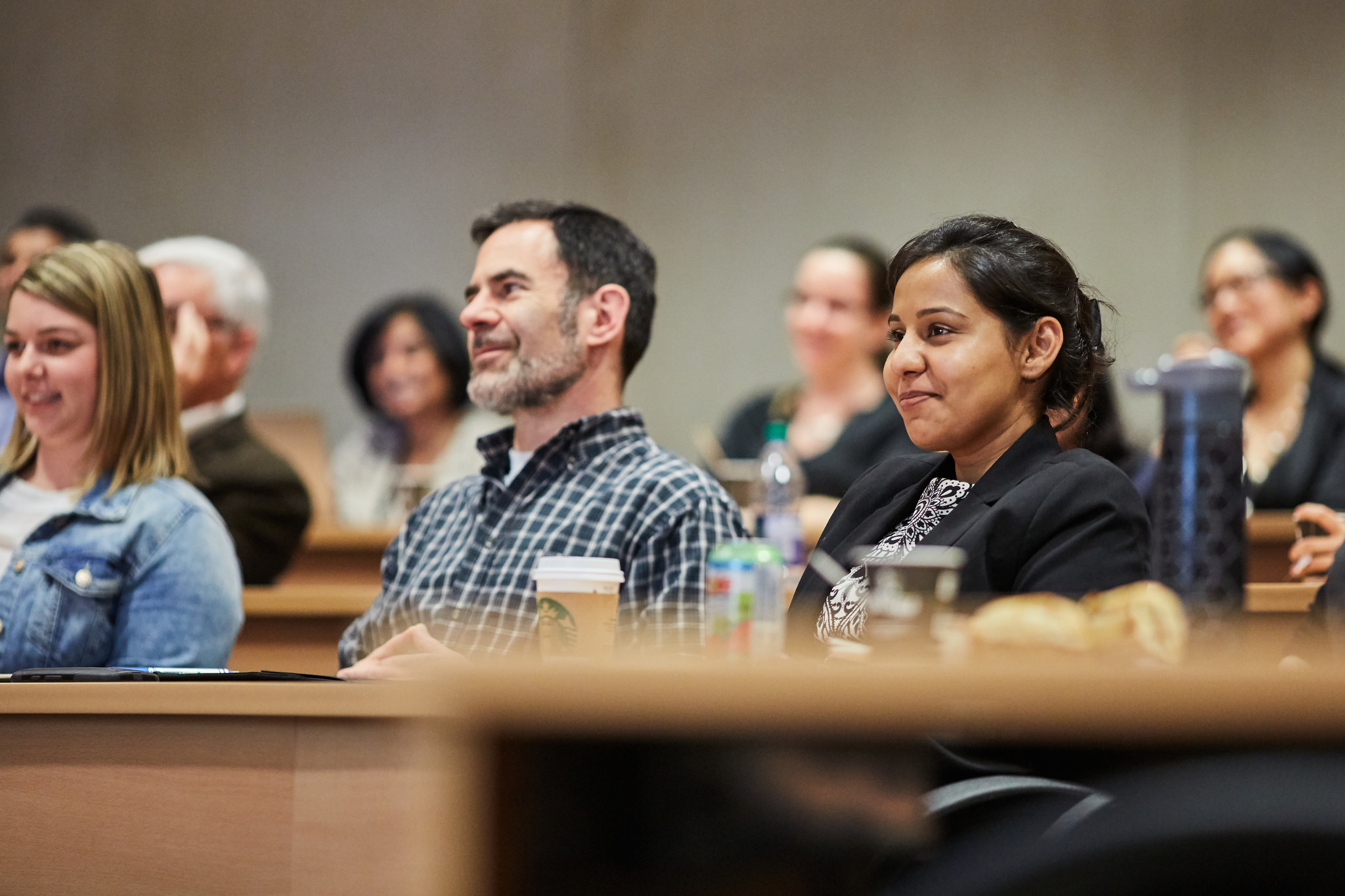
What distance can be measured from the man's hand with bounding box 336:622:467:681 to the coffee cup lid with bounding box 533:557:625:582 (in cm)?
19

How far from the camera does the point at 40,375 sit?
79.2 inches

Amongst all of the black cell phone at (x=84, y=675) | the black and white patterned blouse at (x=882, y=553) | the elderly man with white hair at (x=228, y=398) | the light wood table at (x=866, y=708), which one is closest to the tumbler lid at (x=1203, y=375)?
the light wood table at (x=866, y=708)

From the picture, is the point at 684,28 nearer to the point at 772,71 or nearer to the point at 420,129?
the point at 772,71

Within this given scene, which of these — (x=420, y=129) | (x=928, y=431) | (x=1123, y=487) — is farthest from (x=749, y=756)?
(x=420, y=129)

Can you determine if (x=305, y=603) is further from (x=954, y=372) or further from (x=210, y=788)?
(x=954, y=372)

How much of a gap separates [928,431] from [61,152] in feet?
15.5

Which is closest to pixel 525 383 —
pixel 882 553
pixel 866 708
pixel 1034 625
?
pixel 882 553

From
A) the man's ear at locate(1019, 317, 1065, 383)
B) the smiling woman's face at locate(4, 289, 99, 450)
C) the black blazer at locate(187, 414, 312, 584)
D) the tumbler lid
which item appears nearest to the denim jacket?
the smiling woman's face at locate(4, 289, 99, 450)

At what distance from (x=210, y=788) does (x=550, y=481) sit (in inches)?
35.3

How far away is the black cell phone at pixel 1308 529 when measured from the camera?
2.01m

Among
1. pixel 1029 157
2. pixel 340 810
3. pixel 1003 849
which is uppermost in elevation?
pixel 1029 157

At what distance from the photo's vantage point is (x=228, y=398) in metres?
2.99

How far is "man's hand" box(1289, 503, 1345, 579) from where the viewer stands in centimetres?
191

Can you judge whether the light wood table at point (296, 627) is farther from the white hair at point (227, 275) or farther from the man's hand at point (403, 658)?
the white hair at point (227, 275)
